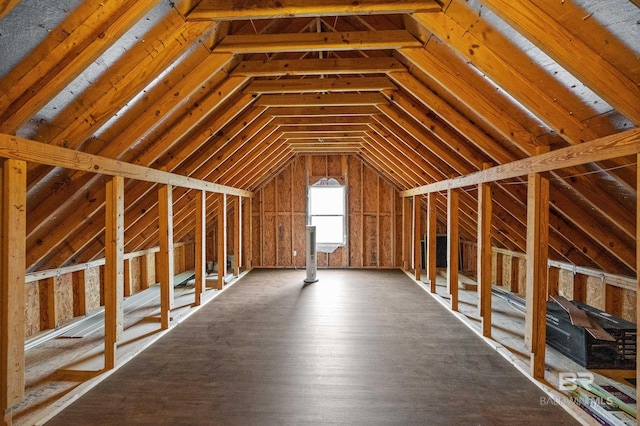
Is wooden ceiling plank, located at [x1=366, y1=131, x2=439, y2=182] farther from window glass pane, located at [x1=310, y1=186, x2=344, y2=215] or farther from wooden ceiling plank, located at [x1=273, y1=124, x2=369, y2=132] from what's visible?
window glass pane, located at [x1=310, y1=186, x2=344, y2=215]

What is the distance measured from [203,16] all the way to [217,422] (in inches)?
116

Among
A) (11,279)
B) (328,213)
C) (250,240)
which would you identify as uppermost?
(328,213)

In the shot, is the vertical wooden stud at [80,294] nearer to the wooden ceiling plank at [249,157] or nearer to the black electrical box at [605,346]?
the wooden ceiling plank at [249,157]

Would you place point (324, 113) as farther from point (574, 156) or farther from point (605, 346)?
point (605, 346)

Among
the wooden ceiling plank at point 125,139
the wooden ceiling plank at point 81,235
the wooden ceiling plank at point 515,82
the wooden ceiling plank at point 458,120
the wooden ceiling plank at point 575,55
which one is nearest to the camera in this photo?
the wooden ceiling plank at point 575,55

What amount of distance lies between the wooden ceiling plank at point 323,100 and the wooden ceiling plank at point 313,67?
93 centimetres

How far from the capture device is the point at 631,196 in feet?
8.75

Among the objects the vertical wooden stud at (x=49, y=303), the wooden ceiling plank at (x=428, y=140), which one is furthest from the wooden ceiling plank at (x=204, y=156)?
the wooden ceiling plank at (x=428, y=140)

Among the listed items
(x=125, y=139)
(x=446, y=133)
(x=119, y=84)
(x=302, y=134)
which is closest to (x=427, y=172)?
(x=446, y=133)

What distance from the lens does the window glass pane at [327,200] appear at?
901cm

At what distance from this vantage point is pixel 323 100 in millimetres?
4492

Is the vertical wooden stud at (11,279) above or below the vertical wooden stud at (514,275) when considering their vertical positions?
above

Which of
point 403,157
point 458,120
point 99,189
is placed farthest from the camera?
point 403,157

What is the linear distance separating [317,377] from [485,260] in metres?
2.39
